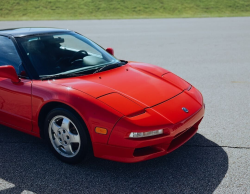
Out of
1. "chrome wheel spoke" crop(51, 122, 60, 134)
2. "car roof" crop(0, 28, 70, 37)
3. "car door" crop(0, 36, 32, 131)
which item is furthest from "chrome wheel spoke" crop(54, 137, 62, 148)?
Result: "car roof" crop(0, 28, 70, 37)

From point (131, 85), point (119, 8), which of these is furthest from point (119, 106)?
point (119, 8)

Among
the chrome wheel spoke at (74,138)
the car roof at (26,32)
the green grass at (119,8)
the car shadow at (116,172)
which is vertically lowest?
the green grass at (119,8)

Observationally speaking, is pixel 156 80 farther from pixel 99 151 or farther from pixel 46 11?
pixel 46 11

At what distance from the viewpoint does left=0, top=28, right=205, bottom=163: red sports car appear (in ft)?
9.86

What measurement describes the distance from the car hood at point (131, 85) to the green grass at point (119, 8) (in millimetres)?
23290

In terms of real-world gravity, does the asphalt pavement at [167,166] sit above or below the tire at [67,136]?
below

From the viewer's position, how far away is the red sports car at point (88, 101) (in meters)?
3.00

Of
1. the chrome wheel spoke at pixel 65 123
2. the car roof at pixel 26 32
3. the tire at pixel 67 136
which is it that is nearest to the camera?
the tire at pixel 67 136

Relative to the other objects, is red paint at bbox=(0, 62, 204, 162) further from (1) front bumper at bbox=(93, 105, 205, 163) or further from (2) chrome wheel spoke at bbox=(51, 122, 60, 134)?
(2) chrome wheel spoke at bbox=(51, 122, 60, 134)

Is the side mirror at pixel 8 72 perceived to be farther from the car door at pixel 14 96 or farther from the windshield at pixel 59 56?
the windshield at pixel 59 56

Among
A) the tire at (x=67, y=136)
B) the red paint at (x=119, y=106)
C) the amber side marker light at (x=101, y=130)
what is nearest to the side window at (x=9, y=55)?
the red paint at (x=119, y=106)

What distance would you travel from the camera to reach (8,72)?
355 cm

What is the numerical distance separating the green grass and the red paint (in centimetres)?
2347

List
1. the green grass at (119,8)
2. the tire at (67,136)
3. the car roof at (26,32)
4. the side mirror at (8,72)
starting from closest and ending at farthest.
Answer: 1. the tire at (67,136)
2. the side mirror at (8,72)
3. the car roof at (26,32)
4. the green grass at (119,8)
